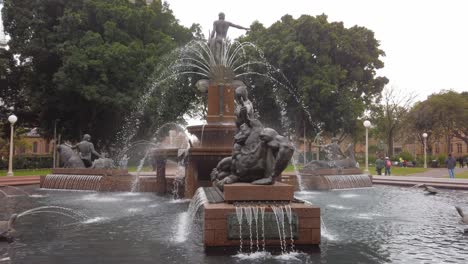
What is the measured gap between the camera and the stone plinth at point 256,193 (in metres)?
7.18

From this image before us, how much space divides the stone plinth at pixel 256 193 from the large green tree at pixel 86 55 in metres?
24.9

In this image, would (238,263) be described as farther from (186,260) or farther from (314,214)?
(314,214)

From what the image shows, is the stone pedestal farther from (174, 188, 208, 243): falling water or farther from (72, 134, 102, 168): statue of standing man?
(72, 134, 102, 168): statue of standing man

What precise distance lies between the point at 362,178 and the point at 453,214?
842 cm

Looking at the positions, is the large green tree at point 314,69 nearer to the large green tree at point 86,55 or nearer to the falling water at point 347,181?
the large green tree at point 86,55

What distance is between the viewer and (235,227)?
22.5 ft

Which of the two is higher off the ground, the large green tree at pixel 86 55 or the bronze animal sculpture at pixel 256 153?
the large green tree at pixel 86 55

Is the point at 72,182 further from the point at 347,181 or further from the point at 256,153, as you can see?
the point at 256,153

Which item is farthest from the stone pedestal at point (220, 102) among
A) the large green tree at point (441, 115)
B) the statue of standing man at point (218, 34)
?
the large green tree at point (441, 115)

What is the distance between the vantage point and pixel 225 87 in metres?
15.0

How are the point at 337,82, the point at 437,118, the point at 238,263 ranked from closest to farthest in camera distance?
1. the point at 238,263
2. the point at 337,82
3. the point at 437,118

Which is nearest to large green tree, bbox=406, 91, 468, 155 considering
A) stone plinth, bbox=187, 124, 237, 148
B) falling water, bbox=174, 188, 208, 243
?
stone plinth, bbox=187, 124, 237, 148

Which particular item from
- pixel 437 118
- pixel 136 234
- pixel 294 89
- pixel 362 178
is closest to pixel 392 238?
pixel 136 234

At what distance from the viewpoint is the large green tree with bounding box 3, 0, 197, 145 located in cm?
3069
